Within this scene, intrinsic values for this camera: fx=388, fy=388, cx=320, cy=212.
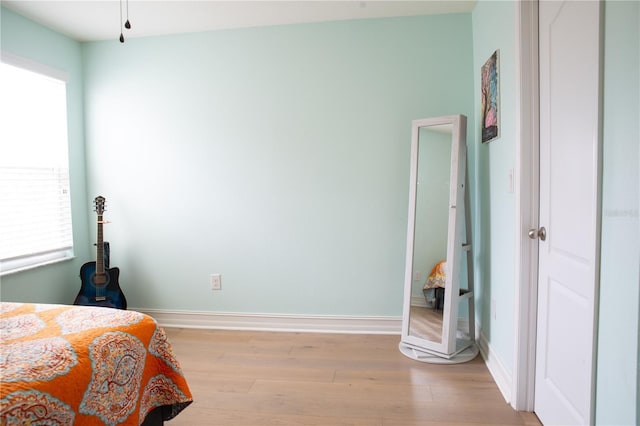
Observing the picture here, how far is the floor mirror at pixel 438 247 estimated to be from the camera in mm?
2576

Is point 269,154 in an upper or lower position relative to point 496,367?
upper

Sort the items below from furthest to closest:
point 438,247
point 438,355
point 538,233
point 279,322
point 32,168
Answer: point 279,322
point 32,168
point 438,247
point 438,355
point 538,233

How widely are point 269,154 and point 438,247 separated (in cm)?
147

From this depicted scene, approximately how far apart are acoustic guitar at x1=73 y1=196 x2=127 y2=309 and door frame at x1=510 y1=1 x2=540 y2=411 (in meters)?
2.81

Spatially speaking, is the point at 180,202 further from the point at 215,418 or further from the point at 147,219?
the point at 215,418

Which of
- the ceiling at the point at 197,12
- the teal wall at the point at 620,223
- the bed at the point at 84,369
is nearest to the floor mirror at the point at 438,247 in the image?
the ceiling at the point at 197,12

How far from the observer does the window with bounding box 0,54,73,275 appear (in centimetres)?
271

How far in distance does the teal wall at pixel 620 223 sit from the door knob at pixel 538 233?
1.75 ft

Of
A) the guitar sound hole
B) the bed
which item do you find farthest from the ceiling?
the bed

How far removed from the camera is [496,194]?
7.61ft

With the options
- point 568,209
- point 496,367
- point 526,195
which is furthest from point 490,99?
point 496,367

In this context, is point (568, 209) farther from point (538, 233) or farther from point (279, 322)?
point (279, 322)

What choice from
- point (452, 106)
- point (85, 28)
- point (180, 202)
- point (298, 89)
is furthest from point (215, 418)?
point (85, 28)

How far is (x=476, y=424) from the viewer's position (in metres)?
1.86
